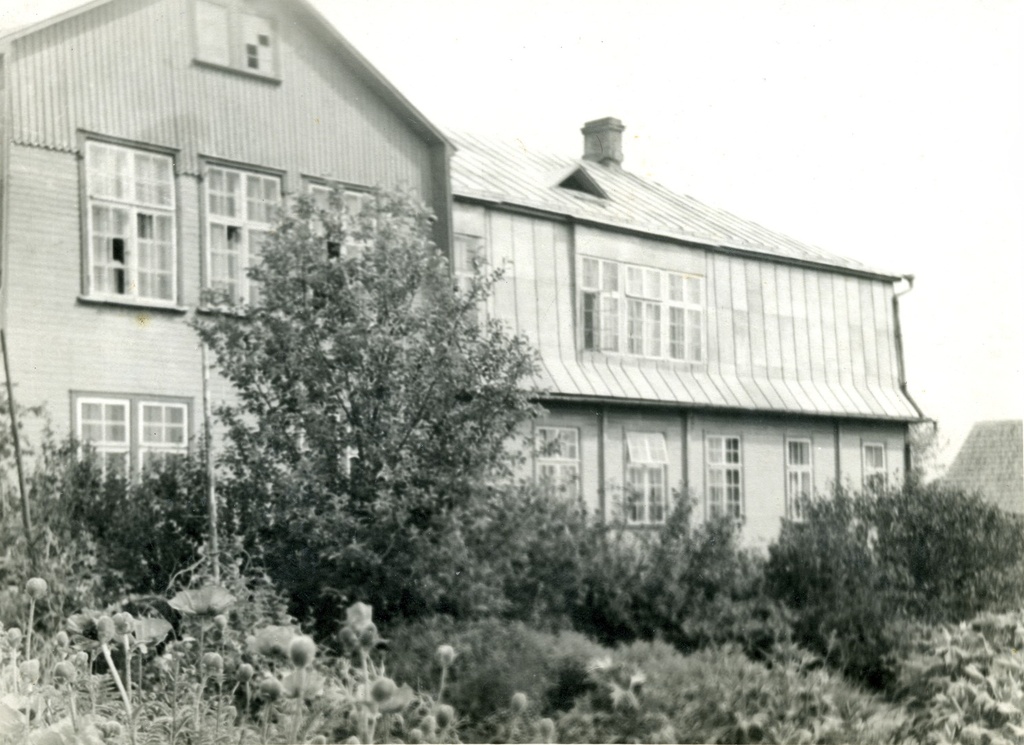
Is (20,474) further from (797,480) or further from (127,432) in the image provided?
(797,480)

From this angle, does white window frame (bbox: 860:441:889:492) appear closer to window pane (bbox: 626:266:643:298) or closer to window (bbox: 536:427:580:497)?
window pane (bbox: 626:266:643:298)

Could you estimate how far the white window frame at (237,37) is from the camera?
648 centimetres

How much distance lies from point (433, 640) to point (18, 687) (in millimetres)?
2654

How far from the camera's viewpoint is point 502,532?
7.15m

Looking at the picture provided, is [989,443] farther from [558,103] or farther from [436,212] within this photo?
[436,212]

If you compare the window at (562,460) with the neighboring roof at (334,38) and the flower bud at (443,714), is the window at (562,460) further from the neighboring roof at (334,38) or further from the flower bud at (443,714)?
the flower bud at (443,714)

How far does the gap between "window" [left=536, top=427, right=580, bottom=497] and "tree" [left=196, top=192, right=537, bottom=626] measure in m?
0.25

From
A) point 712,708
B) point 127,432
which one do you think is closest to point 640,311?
point 712,708

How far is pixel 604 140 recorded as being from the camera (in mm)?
6742

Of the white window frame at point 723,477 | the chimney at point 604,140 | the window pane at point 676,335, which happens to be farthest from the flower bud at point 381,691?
the white window frame at point 723,477

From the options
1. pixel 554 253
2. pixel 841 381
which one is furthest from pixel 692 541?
pixel 554 253

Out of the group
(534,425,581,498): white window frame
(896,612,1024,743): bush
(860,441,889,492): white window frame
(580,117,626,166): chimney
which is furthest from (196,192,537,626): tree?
(896,612,1024,743): bush

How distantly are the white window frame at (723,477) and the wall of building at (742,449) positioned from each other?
0.09ft

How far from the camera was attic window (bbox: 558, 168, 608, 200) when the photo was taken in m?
7.05
